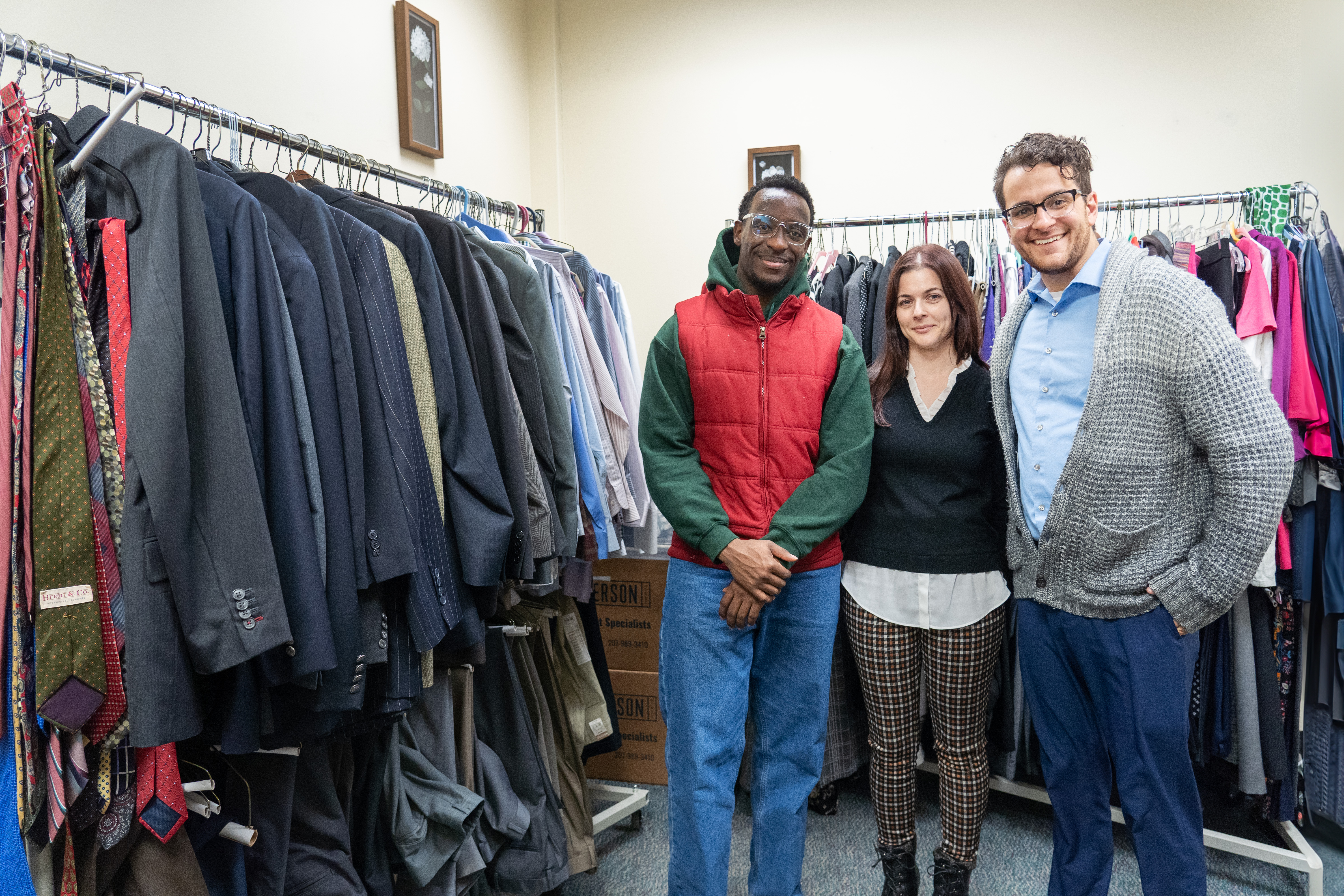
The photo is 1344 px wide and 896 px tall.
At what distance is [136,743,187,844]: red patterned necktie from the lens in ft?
3.56

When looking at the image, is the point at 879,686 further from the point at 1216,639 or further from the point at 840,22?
the point at 840,22

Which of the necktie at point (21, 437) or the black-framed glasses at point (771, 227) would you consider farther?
the black-framed glasses at point (771, 227)

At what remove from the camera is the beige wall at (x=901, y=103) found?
8.74ft

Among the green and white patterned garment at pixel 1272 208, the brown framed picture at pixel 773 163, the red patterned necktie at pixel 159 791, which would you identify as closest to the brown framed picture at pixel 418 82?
the brown framed picture at pixel 773 163

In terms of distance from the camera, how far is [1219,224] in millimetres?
2709

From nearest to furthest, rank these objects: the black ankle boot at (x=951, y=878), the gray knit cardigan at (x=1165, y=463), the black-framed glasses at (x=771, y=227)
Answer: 1. the gray knit cardigan at (x=1165, y=463)
2. the black-framed glasses at (x=771, y=227)
3. the black ankle boot at (x=951, y=878)

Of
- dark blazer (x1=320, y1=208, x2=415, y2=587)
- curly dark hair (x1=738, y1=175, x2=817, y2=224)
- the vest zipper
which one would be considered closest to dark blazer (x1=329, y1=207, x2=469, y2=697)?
dark blazer (x1=320, y1=208, x2=415, y2=587)

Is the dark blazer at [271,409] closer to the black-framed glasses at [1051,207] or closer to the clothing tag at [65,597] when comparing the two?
the clothing tag at [65,597]

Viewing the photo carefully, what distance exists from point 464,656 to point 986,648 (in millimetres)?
1098

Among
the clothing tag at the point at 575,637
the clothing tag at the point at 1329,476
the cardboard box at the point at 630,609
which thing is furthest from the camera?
the cardboard box at the point at 630,609

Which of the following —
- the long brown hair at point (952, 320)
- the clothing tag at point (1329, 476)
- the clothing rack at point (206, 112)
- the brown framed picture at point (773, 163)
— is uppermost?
the brown framed picture at point (773, 163)

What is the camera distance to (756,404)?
1666mm

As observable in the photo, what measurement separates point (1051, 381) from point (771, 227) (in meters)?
0.61

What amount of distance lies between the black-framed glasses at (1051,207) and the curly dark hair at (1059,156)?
0.10 ft
